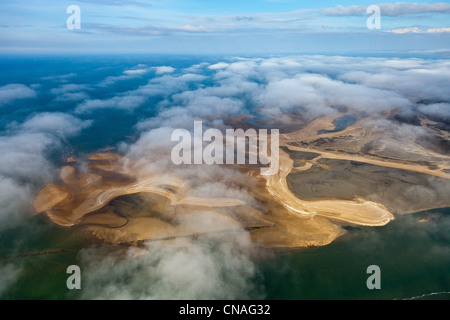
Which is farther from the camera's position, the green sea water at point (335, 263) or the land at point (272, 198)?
the land at point (272, 198)

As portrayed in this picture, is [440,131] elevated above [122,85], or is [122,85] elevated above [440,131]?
[122,85]

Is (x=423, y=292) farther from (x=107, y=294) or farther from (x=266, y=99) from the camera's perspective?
(x=266, y=99)

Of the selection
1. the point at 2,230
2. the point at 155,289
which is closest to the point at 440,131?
the point at 155,289

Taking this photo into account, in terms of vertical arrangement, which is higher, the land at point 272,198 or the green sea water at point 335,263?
the land at point 272,198

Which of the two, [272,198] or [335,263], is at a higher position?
[272,198]

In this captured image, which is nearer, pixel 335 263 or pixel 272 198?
pixel 335 263

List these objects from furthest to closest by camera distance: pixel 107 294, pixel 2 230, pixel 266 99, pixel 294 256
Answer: pixel 266 99 < pixel 2 230 < pixel 294 256 < pixel 107 294

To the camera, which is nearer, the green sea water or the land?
the green sea water

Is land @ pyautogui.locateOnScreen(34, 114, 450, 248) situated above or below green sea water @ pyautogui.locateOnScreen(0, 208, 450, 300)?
above
